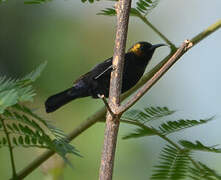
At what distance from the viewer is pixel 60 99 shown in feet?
11.2

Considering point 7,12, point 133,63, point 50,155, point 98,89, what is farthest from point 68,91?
point 7,12

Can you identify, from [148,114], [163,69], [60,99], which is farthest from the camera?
[60,99]

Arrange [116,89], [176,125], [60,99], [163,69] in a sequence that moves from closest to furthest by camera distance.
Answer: [163,69] < [116,89] < [176,125] < [60,99]

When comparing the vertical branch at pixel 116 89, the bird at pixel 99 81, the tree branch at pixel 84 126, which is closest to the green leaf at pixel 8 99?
the vertical branch at pixel 116 89

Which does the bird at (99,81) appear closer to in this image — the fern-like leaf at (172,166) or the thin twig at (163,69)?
the fern-like leaf at (172,166)

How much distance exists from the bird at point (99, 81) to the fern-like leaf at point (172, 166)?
60.7 inches

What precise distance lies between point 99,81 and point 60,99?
0.30 meters

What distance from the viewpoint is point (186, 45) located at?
1.43 m

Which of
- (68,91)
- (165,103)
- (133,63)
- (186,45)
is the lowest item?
(165,103)

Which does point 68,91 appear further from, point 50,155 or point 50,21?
point 50,21

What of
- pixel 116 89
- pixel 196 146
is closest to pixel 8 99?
pixel 116 89

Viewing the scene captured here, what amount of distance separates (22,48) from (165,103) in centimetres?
180

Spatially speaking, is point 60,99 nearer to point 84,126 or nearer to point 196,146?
point 84,126

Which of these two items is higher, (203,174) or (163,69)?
(163,69)
